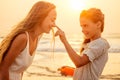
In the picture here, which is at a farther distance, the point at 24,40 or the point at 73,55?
the point at 73,55

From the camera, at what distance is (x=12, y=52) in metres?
2.90

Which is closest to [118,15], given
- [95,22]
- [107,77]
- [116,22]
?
[116,22]

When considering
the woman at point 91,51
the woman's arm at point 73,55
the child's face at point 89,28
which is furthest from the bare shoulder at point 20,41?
the child's face at point 89,28

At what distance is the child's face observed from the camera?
3168 mm

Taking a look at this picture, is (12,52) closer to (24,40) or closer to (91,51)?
(24,40)

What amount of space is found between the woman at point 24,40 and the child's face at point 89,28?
0.95 ft

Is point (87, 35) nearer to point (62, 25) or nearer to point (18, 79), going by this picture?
point (18, 79)

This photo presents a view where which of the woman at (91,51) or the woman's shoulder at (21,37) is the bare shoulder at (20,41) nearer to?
the woman's shoulder at (21,37)

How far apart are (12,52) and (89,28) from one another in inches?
28.8

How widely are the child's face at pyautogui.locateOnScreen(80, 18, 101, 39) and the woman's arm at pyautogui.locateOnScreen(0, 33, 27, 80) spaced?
561 millimetres

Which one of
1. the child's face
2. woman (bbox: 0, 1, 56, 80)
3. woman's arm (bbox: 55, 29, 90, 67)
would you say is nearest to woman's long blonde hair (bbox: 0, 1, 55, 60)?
woman (bbox: 0, 1, 56, 80)

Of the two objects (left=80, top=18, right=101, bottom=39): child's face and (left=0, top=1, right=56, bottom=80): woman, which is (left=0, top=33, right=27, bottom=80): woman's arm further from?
(left=80, top=18, right=101, bottom=39): child's face

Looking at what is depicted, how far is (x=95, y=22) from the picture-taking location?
319cm

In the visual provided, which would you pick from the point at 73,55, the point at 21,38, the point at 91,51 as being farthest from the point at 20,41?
the point at 91,51
